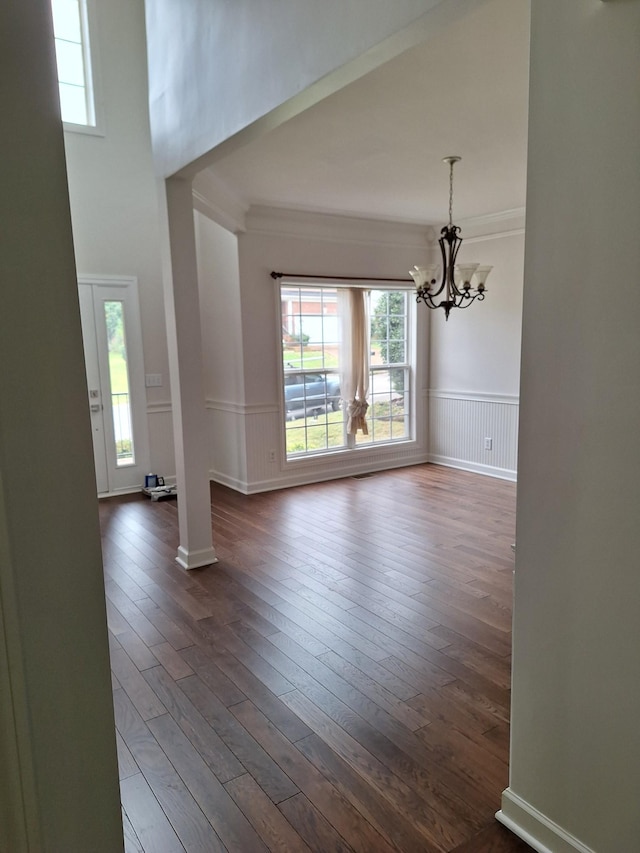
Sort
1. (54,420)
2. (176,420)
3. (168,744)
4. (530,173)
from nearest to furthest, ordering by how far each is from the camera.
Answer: (54,420) → (530,173) → (168,744) → (176,420)

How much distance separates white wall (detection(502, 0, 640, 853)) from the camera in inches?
51.5

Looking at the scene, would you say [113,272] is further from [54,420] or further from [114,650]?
[54,420]

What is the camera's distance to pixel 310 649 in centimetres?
275

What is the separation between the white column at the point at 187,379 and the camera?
355 centimetres

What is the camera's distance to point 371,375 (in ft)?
21.2

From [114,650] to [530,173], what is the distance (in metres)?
2.70

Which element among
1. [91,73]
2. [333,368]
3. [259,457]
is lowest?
[259,457]

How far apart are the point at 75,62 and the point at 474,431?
211 inches

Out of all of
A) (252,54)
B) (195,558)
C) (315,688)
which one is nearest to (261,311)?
(195,558)

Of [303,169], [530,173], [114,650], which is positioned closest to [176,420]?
[114,650]

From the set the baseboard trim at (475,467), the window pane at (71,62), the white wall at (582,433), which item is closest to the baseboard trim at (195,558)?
the white wall at (582,433)

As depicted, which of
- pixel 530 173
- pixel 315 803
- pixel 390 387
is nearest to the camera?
pixel 530 173

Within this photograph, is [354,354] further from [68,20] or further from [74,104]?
[68,20]

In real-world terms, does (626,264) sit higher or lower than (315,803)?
higher
